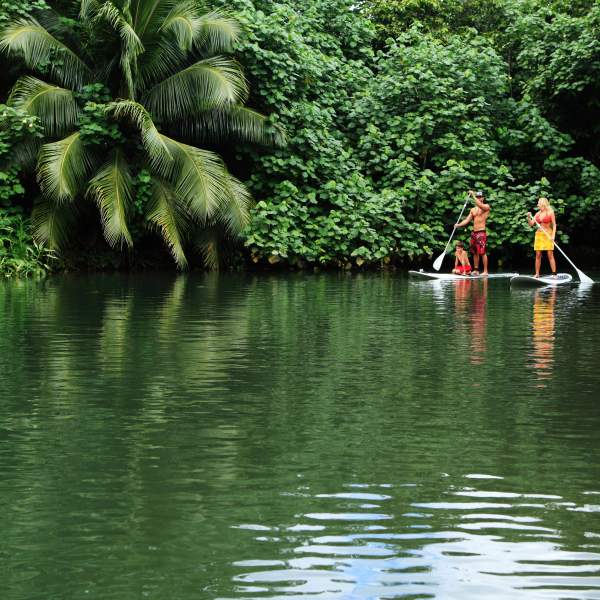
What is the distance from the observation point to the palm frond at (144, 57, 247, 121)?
23.1 metres

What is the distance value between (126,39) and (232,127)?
10.5ft

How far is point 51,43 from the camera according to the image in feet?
77.2

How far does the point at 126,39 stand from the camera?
22766 mm

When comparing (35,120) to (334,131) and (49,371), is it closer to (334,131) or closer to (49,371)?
(334,131)

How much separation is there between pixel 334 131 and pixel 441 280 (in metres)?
7.77

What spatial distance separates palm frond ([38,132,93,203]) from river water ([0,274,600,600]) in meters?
10.4

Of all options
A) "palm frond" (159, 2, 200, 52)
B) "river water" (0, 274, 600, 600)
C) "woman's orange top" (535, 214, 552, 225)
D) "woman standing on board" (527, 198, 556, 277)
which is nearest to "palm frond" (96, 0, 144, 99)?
"palm frond" (159, 2, 200, 52)

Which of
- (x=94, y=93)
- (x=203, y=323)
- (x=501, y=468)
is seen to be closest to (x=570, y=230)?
(x=94, y=93)

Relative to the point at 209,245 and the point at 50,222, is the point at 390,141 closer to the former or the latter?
the point at 209,245

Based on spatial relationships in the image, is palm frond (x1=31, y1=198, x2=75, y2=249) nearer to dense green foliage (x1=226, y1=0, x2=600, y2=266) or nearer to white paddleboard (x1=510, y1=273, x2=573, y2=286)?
dense green foliage (x1=226, y1=0, x2=600, y2=266)

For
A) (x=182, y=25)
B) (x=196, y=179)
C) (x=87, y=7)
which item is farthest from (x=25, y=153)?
(x=182, y=25)

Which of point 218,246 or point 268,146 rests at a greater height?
point 268,146

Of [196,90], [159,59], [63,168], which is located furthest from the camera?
[159,59]

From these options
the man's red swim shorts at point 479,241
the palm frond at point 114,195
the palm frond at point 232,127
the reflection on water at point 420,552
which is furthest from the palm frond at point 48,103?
the reflection on water at point 420,552
